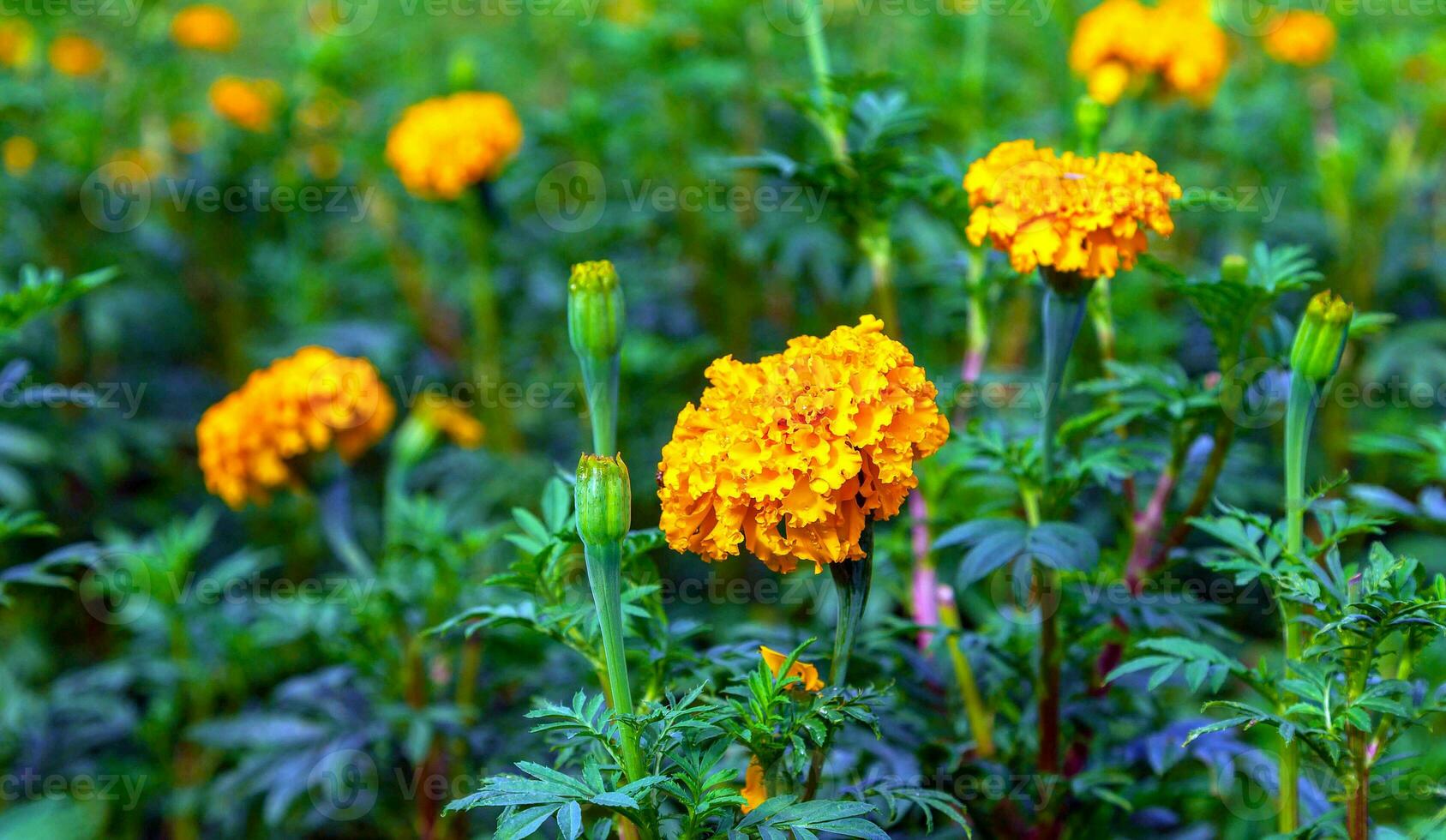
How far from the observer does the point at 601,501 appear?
1064mm

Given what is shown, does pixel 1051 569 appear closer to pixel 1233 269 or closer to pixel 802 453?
pixel 1233 269

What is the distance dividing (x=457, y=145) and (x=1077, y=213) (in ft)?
5.63

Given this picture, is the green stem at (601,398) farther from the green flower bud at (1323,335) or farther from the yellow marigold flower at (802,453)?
the green flower bud at (1323,335)

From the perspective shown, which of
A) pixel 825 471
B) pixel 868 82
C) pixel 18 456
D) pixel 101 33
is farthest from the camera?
pixel 101 33

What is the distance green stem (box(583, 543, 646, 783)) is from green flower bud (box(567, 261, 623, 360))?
0.28m

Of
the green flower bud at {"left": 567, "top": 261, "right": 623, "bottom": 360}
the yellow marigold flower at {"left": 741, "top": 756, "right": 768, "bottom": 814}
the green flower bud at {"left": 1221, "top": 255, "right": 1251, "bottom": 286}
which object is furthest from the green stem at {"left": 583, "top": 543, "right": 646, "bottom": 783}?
the green flower bud at {"left": 1221, "top": 255, "right": 1251, "bottom": 286}

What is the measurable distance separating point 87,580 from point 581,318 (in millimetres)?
1875

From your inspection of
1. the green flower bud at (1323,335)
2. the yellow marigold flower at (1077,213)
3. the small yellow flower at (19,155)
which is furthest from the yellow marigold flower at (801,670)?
the small yellow flower at (19,155)

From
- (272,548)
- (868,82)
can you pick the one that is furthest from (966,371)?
(272,548)

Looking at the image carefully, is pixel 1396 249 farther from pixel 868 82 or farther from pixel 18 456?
pixel 18 456

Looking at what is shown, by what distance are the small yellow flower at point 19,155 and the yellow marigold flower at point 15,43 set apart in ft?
0.97

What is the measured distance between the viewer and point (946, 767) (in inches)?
58.7

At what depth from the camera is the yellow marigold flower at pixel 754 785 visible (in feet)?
3.94

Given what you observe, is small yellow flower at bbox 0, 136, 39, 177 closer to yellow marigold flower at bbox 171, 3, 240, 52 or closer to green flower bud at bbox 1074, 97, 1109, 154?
yellow marigold flower at bbox 171, 3, 240, 52
